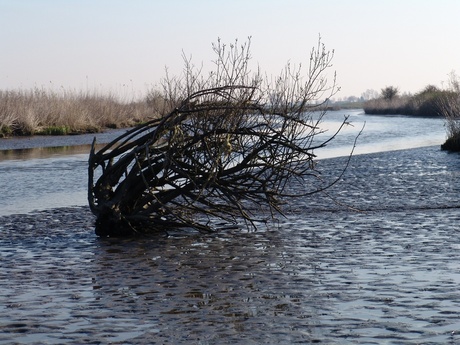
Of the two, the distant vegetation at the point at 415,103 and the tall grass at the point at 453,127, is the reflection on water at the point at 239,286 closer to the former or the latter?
the tall grass at the point at 453,127

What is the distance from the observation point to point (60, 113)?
4503cm

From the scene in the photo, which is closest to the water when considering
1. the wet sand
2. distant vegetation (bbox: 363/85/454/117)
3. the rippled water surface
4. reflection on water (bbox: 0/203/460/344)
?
the rippled water surface

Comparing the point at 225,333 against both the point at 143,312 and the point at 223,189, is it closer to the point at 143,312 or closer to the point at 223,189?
the point at 143,312

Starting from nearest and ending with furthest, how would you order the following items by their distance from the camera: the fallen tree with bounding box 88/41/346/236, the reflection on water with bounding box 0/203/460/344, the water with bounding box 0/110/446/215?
the reflection on water with bounding box 0/203/460/344, the fallen tree with bounding box 88/41/346/236, the water with bounding box 0/110/446/215

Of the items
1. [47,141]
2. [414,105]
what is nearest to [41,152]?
[47,141]

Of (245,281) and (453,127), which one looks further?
(453,127)

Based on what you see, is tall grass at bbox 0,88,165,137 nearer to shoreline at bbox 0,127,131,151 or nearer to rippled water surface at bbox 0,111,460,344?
shoreline at bbox 0,127,131,151

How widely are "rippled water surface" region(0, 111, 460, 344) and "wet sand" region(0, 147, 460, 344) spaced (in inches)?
0.6

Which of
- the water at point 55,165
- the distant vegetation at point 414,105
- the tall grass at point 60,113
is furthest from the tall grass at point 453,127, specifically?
the distant vegetation at point 414,105

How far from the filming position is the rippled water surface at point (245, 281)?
258 inches

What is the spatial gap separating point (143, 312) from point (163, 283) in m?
1.29

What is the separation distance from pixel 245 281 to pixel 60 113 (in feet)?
124

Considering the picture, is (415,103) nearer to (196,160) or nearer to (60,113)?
(60,113)

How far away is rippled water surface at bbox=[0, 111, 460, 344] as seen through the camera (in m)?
6.55
